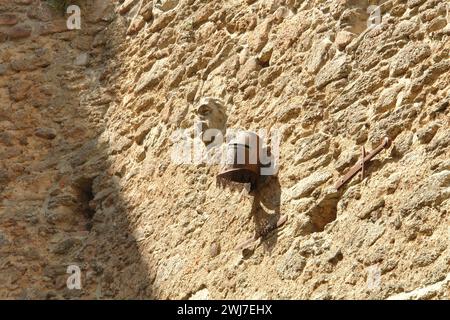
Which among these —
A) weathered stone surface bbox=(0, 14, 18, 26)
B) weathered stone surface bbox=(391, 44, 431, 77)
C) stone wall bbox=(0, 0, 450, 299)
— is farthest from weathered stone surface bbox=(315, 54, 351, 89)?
weathered stone surface bbox=(0, 14, 18, 26)

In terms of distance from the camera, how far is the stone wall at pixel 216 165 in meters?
6.36

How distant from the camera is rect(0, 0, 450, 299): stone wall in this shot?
636 centimetres

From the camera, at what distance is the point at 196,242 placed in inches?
298

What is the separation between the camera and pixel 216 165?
25.4 feet

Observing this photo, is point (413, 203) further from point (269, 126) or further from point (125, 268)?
point (125, 268)

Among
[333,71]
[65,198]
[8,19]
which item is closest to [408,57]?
[333,71]

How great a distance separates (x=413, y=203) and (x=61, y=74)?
13.7 feet

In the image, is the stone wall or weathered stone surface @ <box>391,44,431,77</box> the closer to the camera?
the stone wall

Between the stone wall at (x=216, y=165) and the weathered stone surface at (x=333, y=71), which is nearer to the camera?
the stone wall at (x=216, y=165)

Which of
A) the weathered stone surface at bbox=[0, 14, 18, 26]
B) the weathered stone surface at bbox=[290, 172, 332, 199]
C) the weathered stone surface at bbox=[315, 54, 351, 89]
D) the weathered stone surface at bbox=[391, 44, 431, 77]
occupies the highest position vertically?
the weathered stone surface at bbox=[0, 14, 18, 26]

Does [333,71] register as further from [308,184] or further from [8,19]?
[8,19]

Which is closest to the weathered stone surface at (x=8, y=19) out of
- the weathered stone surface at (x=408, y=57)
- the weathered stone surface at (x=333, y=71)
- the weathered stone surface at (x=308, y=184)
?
the weathered stone surface at (x=333, y=71)

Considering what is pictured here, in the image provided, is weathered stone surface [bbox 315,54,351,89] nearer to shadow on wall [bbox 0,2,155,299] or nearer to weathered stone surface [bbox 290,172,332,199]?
weathered stone surface [bbox 290,172,332,199]

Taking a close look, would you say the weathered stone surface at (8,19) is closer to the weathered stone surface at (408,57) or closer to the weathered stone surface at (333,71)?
the weathered stone surface at (333,71)
